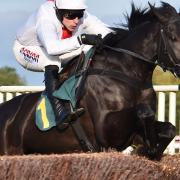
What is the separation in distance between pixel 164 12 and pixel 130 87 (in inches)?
32.3

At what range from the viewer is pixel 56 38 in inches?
299

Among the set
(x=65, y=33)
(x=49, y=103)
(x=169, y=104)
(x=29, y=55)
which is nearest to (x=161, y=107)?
(x=169, y=104)

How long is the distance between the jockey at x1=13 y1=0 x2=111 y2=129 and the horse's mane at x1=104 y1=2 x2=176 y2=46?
0.22 metres

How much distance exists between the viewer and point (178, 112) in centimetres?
1370

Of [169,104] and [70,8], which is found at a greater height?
[70,8]

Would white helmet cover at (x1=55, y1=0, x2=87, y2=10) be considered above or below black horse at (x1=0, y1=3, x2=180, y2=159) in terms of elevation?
above

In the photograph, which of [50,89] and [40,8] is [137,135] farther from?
[40,8]

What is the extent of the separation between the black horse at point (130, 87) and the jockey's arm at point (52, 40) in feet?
0.95

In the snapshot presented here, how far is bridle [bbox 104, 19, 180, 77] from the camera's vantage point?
7.25 m

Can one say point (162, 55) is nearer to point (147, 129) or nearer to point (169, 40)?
point (169, 40)

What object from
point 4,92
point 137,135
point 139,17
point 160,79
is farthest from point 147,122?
point 160,79

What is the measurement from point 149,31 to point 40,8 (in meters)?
1.16

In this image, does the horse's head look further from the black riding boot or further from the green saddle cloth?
the black riding boot

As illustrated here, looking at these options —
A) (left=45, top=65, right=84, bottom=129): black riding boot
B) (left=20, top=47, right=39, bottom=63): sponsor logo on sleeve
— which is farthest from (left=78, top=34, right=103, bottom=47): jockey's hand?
(left=20, top=47, right=39, bottom=63): sponsor logo on sleeve
